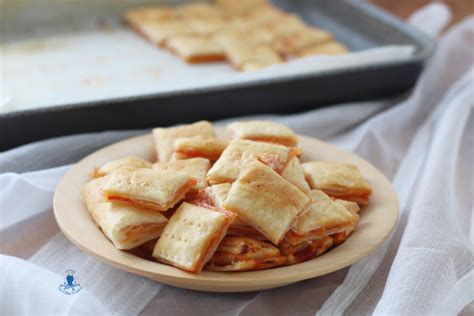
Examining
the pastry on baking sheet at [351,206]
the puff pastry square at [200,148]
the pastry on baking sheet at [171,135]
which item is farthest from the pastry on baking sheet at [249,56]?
the pastry on baking sheet at [351,206]

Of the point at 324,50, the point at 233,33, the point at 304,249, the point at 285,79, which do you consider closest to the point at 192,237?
the point at 304,249

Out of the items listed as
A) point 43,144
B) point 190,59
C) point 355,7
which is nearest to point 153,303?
point 43,144

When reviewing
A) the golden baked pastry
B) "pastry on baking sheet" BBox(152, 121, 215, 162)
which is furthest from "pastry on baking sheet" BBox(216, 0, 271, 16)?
"pastry on baking sheet" BBox(152, 121, 215, 162)

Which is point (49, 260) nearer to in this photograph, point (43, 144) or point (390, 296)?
point (43, 144)

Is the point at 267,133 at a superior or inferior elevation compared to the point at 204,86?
superior

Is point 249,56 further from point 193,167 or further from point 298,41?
point 193,167

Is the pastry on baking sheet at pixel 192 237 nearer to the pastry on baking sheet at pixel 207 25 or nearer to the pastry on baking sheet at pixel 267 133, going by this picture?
the pastry on baking sheet at pixel 267 133
